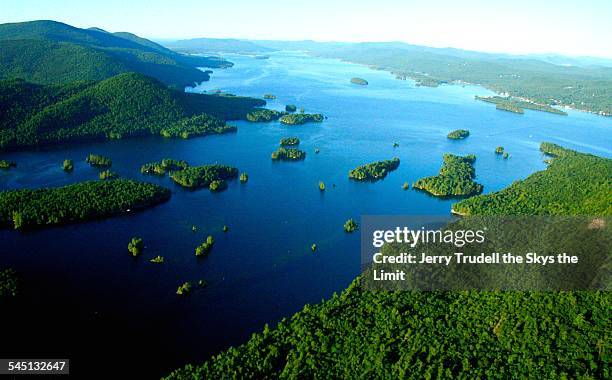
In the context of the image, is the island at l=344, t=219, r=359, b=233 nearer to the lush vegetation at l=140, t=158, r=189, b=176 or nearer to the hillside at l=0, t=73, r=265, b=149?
the lush vegetation at l=140, t=158, r=189, b=176

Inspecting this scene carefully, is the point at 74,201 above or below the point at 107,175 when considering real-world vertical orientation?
below

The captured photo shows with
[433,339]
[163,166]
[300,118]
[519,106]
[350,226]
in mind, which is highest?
[519,106]

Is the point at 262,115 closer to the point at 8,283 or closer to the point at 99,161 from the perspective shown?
the point at 99,161

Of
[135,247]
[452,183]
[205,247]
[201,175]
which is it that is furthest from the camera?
[452,183]

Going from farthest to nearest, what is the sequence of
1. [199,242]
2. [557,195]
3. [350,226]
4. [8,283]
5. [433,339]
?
[557,195]
[350,226]
[199,242]
[8,283]
[433,339]

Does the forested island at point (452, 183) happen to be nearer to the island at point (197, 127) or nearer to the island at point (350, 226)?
the island at point (350, 226)

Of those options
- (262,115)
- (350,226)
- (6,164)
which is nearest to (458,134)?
(262,115)

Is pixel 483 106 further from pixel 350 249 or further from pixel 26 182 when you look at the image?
pixel 26 182
